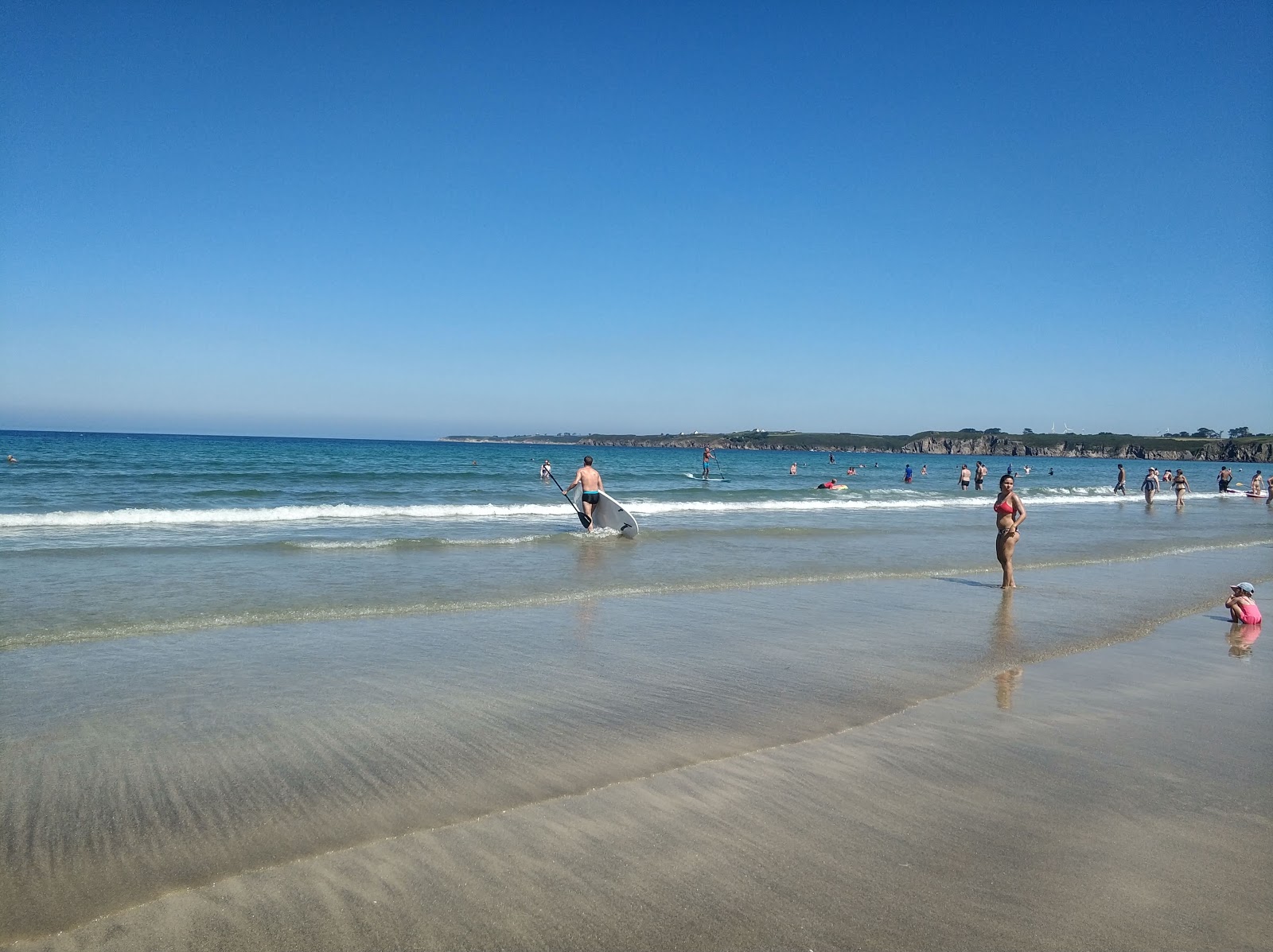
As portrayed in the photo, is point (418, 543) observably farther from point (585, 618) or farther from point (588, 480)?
point (585, 618)

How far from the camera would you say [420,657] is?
745 cm

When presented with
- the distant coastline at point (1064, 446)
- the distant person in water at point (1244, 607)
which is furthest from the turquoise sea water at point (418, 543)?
the distant coastline at point (1064, 446)

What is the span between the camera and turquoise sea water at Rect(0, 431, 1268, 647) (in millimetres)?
9953

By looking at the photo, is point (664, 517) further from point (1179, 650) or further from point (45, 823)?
point (45, 823)

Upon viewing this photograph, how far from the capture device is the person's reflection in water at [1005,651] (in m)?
6.64

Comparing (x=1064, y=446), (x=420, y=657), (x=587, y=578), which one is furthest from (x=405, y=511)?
(x=1064, y=446)

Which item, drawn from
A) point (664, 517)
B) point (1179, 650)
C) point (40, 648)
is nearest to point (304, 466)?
point (664, 517)

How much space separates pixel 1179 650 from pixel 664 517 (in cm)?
1591

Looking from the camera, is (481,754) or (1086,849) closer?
(1086,849)

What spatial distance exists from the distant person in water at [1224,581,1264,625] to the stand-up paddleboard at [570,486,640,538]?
10621mm

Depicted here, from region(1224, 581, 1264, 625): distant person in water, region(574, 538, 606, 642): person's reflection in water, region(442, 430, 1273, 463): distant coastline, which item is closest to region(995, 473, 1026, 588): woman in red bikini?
region(1224, 581, 1264, 625): distant person in water

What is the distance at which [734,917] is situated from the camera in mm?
3307

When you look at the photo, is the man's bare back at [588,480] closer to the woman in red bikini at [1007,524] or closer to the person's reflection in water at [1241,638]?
the woman in red bikini at [1007,524]

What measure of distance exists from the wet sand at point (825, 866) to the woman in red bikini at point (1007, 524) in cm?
696
